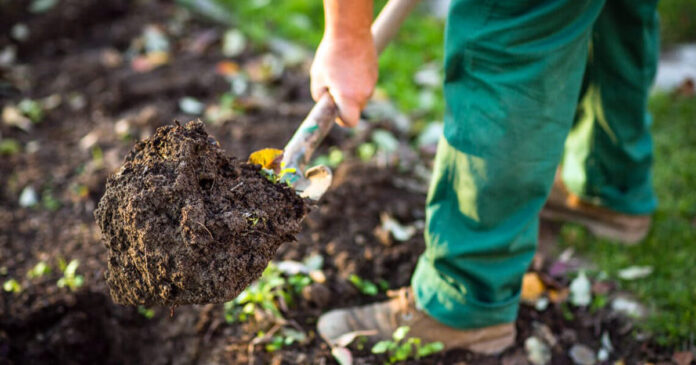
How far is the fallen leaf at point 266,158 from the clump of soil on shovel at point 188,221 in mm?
94

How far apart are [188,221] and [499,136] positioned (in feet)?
2.69

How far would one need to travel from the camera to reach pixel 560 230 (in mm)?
2492

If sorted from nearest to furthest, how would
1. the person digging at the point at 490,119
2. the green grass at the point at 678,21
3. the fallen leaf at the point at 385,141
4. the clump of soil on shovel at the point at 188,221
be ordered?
the clump of soil on shovel at the point at 188,221 < the person digging at the point at 490,119 < the fallen leaf at the point at 385,141 < the green grass at the point at 678,21

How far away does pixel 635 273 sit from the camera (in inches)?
85.9

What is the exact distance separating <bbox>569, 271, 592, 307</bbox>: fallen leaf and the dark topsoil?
0.06 metres

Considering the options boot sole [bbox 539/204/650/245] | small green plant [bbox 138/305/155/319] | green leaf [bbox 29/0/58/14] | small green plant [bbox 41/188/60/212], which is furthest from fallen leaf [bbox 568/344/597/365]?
green leaf [bbox 29/0/58/14]

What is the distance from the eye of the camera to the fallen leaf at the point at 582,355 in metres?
1.87

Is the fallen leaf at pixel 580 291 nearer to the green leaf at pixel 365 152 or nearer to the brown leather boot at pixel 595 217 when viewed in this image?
the brown leather boot at pixel 595 217

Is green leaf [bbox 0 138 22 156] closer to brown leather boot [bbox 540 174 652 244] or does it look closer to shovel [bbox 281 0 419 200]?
shovel [bbox 281 0 419 200]

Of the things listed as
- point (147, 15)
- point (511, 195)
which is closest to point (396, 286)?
point (511, 195)

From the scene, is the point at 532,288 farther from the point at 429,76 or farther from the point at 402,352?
the point at 429,76

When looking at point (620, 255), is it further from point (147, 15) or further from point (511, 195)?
point (147, 15)

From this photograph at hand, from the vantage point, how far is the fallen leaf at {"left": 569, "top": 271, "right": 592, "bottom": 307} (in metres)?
2.06

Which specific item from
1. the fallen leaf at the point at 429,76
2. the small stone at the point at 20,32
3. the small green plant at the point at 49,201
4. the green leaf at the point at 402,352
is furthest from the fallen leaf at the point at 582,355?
the small stone at the point at 20,32
